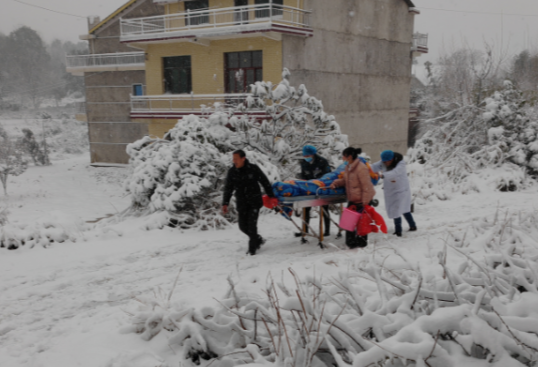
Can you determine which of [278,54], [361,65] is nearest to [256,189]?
[278,54]

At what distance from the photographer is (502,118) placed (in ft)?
46.7

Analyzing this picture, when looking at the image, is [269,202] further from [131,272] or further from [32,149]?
[32,149]

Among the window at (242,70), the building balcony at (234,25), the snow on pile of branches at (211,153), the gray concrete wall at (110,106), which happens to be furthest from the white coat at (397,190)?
the gray concrete wall at (110,106)

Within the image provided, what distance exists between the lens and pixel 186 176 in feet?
29.7

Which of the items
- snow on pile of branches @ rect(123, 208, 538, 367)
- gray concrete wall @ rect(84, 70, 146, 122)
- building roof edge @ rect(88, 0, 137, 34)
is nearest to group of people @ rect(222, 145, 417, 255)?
snow on pile of branches @ rect(123, 208, 538, 367)

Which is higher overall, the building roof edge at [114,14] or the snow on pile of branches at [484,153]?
the building roof edge at [114,14]

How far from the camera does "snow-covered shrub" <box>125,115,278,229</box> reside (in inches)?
350

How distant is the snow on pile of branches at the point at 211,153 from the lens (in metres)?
8.99

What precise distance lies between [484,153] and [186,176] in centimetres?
1039

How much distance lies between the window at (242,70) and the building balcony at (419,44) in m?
11.8

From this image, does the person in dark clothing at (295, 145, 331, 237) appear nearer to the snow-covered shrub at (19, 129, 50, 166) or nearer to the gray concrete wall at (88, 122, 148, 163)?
the gray concrete wall at (88, 122, 148, 163)

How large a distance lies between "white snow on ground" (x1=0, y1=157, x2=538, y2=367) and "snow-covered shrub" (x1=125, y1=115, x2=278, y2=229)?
0.55m

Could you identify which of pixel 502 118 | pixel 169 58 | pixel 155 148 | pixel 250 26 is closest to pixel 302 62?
pixel 250 26

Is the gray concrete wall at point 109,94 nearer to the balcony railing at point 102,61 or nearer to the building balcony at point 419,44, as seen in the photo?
the balcony railing at point 102,61
